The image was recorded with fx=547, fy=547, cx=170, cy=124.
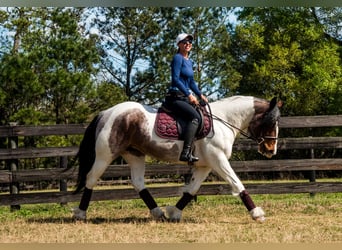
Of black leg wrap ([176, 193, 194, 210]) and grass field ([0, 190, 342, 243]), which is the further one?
black leg wrap ([176, 193, 194, 210])

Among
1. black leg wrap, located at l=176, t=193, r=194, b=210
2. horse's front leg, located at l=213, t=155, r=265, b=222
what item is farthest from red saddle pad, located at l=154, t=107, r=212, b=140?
black leg wrap, located at l=176, t=193, r=194, b=210

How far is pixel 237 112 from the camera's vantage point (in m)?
6.68

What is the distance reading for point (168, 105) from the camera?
21.1 feet

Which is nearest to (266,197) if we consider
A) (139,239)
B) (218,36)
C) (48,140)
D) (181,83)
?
(181,83)

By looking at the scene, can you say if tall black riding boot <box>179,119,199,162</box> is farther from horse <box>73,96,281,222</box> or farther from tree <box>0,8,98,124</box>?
tree <box>0,8,98,124</box>

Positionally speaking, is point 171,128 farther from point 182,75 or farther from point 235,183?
point 235,183

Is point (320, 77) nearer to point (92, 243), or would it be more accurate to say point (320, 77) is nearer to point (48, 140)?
point (48, 140)

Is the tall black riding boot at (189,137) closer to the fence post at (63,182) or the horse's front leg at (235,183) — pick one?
the horse's front leg at (235,183)

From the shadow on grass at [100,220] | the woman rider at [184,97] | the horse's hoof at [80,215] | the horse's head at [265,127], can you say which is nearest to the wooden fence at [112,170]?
the shadow on grass at [100,220]

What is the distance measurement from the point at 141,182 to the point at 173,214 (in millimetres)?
571

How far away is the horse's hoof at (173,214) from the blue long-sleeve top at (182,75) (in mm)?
Answer: 1409

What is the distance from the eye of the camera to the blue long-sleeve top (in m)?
6.21

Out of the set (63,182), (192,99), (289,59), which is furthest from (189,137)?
(289,59)

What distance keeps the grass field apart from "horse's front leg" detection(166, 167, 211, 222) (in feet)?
0.44
